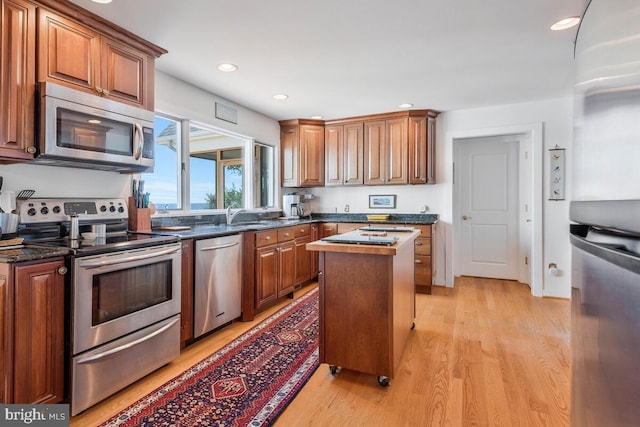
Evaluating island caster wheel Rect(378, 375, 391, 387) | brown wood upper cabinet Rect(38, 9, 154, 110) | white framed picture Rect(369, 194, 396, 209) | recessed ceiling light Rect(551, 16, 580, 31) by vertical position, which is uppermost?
recessed ceiling light Rect(551, 16, 580, 31)

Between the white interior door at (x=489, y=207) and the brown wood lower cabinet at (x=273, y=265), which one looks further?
the white interior door at (x=489, y=207)

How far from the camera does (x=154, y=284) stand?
209 centimetres

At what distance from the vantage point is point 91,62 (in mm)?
2055

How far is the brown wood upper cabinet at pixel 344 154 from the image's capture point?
457 centimetres

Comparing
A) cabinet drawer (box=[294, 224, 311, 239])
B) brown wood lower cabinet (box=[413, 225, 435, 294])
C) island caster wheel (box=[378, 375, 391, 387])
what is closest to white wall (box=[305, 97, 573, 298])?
brown wood lower cabinet (box=[413, 225, 435, 294])

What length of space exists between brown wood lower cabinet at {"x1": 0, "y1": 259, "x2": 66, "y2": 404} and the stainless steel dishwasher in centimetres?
96

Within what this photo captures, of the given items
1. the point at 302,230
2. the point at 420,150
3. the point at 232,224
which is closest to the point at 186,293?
the point at 232,224

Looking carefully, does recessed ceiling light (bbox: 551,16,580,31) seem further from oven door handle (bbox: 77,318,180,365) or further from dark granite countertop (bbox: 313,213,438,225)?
oven door handle (bbox: 77,318,180,365)

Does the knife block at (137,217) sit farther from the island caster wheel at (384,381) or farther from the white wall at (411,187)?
the island caster wheel at (384,381)

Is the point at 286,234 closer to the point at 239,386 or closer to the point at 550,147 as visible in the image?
the point at 239,386

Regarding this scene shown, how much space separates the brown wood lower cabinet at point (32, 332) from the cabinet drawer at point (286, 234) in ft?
6.94

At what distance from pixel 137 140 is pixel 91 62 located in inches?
20.9

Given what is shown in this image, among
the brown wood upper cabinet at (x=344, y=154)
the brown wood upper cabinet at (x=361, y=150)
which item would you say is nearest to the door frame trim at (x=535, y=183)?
the brown wood upper cabinet at (x=361, y=150)

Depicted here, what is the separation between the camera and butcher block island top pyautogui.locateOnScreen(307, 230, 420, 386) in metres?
1.95
